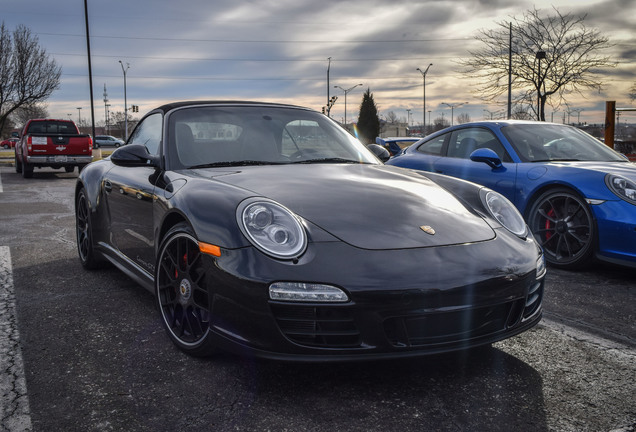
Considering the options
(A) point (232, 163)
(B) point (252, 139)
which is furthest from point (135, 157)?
(B) point (252, 139)

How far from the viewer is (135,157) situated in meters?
3.37

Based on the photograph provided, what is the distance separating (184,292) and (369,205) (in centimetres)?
99

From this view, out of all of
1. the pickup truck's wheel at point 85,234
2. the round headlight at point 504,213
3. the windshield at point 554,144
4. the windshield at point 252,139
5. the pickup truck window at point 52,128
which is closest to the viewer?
the round headlight at point 504,213

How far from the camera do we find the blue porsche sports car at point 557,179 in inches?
175

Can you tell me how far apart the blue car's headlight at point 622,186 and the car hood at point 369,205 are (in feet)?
6.94

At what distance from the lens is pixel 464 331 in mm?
2311

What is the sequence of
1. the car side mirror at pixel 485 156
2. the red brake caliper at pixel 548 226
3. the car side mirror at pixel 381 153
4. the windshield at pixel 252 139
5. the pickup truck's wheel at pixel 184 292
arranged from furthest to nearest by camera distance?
the car side mirror at pixel 485 156, the red brake caliper at pixel 548 226, the car side mirror at pixel 381 153, the windshield at pixel 252 139, the pickup truck's wheel at pixel 184 292

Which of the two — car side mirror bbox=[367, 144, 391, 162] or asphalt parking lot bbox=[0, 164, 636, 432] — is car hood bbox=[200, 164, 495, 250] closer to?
asphalt parking lot bbox=[0, 164, 636, 432]

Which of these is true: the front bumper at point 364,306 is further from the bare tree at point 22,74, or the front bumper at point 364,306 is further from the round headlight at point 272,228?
the bare tree at point 22,74

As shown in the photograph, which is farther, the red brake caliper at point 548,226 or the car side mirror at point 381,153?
the red brake caliper at point 548,226

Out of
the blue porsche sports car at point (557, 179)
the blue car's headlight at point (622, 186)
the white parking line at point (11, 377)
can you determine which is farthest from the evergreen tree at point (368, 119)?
the white parking line at point (11, 377)

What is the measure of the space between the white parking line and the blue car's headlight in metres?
4.25

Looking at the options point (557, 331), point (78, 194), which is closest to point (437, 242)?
point (557, 331)

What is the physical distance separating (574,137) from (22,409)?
214 inches
